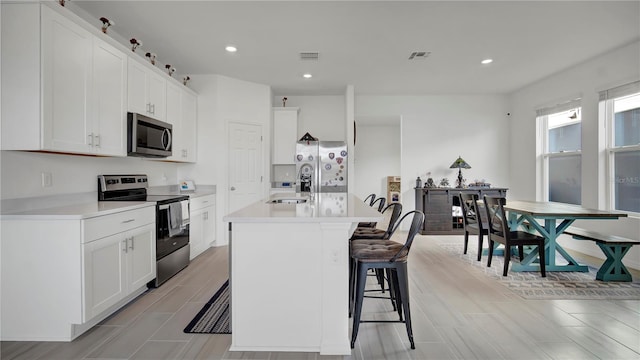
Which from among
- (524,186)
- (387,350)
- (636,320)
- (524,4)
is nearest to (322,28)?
(524,4)

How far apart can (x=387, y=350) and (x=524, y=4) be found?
3177 millimetres

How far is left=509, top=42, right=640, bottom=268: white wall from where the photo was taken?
3871 mm

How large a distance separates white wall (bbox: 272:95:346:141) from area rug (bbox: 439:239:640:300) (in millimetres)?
3450

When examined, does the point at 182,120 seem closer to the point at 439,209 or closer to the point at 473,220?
the point at 473,220

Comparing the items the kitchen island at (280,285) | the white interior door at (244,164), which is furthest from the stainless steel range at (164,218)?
the kitchen island at (280,285)

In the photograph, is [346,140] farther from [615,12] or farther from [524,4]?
[615,12]

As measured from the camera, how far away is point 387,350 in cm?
202

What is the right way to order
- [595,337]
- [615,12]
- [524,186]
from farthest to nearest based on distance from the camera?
1. [524,186]
2. [615,12]
3. [595,337]

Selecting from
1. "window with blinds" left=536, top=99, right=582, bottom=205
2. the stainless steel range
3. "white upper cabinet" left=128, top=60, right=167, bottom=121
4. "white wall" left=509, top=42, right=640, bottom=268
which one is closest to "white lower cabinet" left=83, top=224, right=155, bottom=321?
the stainless steel range

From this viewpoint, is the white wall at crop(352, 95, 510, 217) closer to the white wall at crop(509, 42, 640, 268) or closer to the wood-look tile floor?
the white wall at crop(509, 42, 640, 268)

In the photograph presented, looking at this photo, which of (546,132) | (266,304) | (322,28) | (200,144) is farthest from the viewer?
(546,132)

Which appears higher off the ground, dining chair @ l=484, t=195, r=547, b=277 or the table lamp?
the table lamp

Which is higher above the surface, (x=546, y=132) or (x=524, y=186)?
(x=546, y=132)

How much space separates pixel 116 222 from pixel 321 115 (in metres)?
4.34
